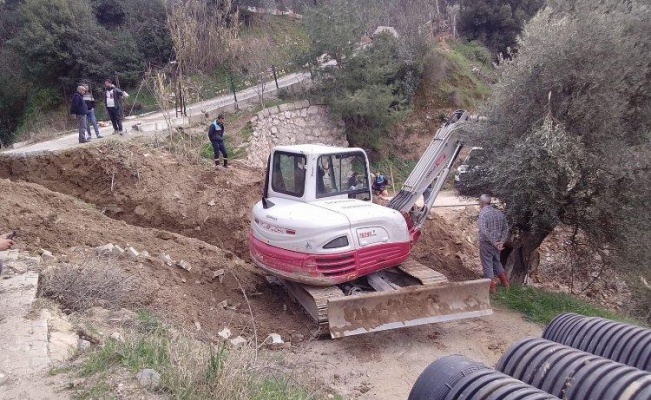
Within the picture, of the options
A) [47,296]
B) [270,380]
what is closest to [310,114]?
[47,296]

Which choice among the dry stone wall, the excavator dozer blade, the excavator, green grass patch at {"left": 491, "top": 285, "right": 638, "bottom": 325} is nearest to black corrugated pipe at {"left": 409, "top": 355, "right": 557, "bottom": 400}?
the excavator dozer blade

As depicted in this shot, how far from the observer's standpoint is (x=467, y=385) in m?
5.12

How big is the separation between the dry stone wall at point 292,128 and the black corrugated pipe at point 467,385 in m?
13.2

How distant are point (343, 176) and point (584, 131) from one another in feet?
12.5

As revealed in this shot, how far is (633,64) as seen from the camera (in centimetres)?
923

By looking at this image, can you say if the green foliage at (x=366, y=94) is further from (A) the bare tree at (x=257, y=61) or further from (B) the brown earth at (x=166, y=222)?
(B) the brown earth at (x=166, y=222)

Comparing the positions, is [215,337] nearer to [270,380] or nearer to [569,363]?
[270,380]

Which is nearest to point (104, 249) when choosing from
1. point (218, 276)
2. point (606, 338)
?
point (218, 276)

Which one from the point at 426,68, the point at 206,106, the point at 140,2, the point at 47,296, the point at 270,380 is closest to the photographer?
the point at 270,380

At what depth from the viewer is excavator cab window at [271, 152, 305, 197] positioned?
8.91 m

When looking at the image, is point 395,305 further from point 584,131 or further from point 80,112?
point 80,112

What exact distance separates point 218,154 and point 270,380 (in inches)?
420

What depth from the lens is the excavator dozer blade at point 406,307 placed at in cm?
784

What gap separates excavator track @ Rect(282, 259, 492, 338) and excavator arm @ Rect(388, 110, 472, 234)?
1332 millimetres
